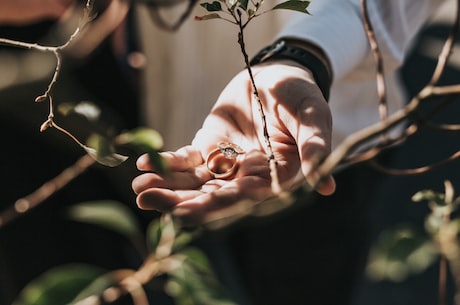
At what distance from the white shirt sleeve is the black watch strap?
0.16 feet

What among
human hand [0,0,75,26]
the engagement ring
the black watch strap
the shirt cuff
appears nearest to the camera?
the engagement ring

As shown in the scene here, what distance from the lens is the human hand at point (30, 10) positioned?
1285 millimetres

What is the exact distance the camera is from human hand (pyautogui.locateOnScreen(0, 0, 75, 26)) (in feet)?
4.22

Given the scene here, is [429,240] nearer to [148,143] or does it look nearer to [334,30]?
[148,143]

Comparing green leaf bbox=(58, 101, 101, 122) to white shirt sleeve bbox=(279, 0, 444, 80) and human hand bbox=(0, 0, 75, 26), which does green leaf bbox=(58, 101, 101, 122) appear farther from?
human hand bbox=(0, 0, 75, 26)

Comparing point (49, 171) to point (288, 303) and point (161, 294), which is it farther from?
point (161, 294)

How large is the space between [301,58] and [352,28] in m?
0.19

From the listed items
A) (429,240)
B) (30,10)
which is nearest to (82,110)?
(429,240)

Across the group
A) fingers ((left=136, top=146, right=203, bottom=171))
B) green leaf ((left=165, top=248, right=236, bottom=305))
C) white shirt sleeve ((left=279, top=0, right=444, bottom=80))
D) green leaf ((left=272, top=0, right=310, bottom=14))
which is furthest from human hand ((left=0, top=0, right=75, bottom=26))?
green leaf ((left=165, top=248, right=236, bottom=305))

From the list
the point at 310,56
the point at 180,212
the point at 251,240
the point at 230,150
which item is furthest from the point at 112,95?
the point at 180,212

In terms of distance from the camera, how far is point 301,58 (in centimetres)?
97

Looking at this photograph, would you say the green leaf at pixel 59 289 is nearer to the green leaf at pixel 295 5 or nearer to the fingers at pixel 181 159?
the fingers at pixel 181 159

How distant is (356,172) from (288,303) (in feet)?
1.44

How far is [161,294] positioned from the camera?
99.0 inches
